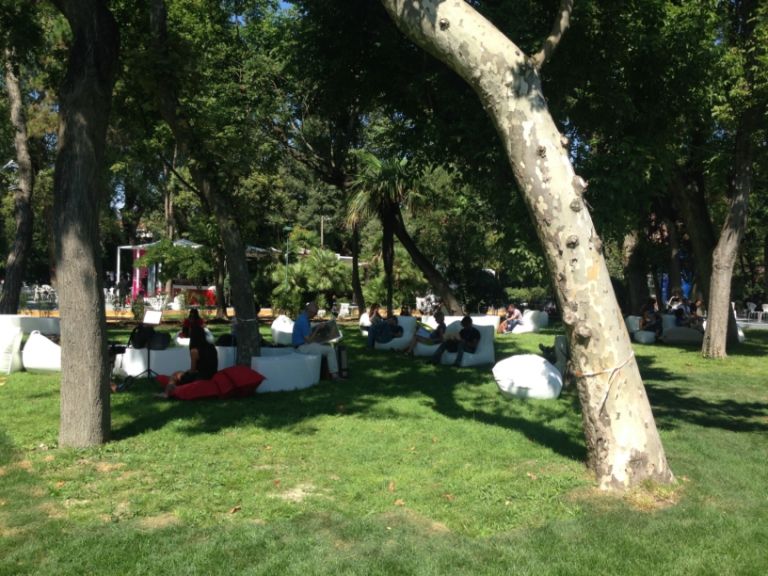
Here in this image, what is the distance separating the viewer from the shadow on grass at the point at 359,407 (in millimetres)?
7629

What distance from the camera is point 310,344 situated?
11.8 metres

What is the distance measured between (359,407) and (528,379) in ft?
7.72

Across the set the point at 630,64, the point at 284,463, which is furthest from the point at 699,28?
the point at 284,463

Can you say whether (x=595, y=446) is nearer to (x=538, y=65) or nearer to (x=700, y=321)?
(x=538, y=65)

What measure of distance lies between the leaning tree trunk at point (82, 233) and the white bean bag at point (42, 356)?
16.6 feet

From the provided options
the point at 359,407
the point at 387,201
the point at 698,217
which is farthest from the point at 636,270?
the point at 359,407

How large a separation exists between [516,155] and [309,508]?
3170 millimetres

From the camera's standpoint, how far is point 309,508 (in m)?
5.11

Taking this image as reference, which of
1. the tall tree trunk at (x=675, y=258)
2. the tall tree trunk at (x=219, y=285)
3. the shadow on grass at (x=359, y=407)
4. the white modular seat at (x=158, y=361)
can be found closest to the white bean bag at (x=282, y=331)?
the shadow on grass at (x=359, y=407)

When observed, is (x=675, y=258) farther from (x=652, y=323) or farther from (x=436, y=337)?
(x=436, y=337)

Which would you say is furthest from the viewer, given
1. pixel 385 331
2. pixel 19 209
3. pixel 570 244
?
pixel 19 209

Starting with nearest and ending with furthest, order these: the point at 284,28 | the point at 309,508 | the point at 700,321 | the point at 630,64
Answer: the point at 309,508 → the point at 630,64 → the point at 284,28 → the point at 700,321

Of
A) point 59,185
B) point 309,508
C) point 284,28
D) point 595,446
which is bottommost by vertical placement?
point 309,508

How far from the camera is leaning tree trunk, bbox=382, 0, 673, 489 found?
17.7ft
